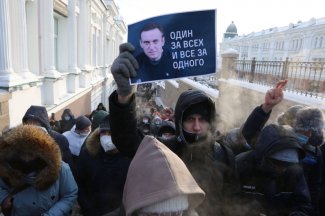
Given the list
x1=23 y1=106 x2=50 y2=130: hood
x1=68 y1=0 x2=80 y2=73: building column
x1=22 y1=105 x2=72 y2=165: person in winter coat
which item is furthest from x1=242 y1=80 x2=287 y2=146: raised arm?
x1=68 y1=0 x2=80 y2=73: building column

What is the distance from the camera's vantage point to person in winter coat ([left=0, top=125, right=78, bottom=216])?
2.07m

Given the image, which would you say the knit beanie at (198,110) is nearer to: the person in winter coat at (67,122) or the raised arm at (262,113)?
the raised arm at (262,113)

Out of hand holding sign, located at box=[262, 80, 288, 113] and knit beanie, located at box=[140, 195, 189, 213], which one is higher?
hand holding sign, located at box=[262, 80, 288, 113]

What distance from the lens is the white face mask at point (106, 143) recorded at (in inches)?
97.7

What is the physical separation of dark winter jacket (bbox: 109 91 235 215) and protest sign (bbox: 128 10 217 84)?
0.61 ft

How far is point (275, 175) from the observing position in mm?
2006

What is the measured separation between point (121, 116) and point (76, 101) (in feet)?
34.0

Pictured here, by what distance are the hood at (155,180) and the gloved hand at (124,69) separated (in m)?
0.34

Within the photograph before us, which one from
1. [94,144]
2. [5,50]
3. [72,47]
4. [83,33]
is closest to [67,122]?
[5,50]

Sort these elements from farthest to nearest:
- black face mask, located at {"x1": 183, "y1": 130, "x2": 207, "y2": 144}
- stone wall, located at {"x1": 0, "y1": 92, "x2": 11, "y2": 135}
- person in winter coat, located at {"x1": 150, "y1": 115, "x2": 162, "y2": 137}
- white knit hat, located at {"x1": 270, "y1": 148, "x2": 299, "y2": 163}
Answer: stone wall, located at {"x1": 0, "y1": 92, "x2": 11, "y2": 135} → person in winter coat, located at {"x1": 150, "y1": 115, "x2": 162, "y2": 137} → white knit hat, located at {"x1": 270, "y1": 148, "x2": 299, "y2": 163} → black face mask, located at {"x1": 183, "y1": 130, "x2": 207, "y2": 144}

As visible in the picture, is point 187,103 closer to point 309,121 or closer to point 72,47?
point 309,121

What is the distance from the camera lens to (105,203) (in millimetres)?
2430

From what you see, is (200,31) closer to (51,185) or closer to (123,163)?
(123,163)

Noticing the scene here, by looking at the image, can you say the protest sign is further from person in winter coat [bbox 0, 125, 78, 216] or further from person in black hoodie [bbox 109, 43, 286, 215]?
person in winter coat [bbox 0, 125, 78, 216]
